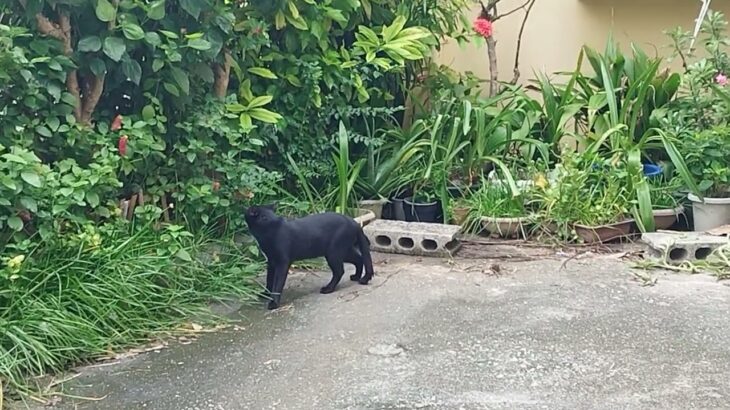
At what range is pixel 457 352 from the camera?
2633 mm

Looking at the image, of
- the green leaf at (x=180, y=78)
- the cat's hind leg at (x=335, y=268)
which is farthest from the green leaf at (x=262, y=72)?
the cat's hind leg at (x=335, y=268)

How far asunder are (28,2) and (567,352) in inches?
87.1

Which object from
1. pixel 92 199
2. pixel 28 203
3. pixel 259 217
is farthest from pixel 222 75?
pixel 28 203

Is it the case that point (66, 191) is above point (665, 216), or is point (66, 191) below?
above

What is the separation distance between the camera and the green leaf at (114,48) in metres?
2.88

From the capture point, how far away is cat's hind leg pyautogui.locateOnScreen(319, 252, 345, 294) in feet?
10.6

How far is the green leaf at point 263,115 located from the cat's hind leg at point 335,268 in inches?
26.0

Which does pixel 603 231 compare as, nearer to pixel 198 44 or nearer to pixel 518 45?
pixel 518 45

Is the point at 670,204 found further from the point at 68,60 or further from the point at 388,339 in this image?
the point at 68,60

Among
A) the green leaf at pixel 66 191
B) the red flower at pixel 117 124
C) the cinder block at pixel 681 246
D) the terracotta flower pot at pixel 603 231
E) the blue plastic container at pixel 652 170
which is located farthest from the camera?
the blue plastic container at pixel 652 170

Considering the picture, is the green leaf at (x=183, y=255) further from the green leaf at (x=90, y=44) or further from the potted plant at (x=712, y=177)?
the potted plant at (x=712, y=177)

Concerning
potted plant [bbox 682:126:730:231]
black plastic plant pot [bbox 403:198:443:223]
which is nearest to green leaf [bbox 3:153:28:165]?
black plastic plant pot [bbox 403:198:443:223]

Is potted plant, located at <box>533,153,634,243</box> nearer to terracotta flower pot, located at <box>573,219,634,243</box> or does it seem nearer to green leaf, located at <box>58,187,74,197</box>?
terracotta flower pot, located at <box>573,219,634,243</box>

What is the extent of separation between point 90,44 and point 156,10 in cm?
28
